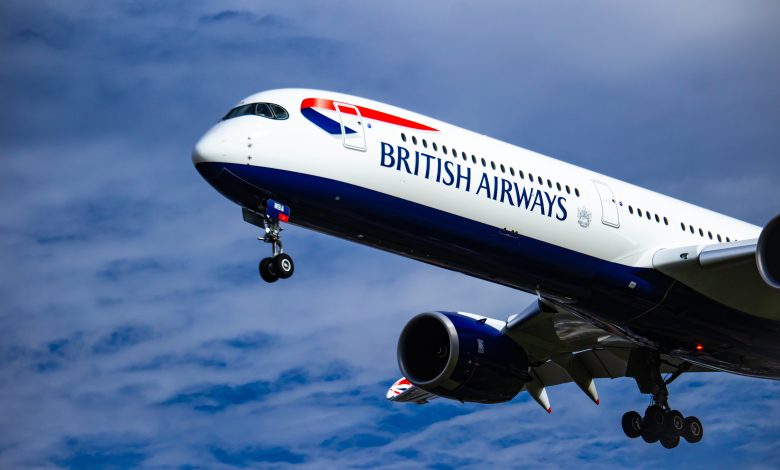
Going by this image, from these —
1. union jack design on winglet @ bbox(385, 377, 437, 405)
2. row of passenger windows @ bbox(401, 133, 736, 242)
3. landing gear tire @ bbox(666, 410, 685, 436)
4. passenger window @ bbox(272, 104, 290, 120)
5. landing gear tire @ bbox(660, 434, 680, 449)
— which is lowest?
landing gear tire @ bbox(660, 434, 680, 449)

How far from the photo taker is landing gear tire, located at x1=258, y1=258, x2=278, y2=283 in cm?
2614

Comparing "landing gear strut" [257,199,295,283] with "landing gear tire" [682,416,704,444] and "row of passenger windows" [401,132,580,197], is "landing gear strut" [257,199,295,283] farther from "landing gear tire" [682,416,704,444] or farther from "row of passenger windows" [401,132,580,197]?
"landing gear tire" [682,416,704,444]

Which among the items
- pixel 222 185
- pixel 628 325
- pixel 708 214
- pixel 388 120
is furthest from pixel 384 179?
pixel 708 214

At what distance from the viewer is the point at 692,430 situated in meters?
32.6

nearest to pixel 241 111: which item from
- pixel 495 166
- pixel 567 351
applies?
pixel 495 166

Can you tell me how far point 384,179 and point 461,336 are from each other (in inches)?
285

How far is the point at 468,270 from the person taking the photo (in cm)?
2847

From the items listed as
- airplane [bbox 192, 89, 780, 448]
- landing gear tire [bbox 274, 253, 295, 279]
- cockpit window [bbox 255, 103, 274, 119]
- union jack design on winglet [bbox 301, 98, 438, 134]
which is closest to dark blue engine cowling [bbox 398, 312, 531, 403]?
airplane [bbox 192, 89, 780, 448]

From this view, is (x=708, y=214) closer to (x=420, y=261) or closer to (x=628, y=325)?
(x=628, y=325)

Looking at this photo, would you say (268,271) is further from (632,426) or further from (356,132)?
(632,426)

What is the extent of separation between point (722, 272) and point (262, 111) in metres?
10.3

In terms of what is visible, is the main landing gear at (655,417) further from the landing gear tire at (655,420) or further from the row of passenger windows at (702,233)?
the row of passenger windows at (702,233)

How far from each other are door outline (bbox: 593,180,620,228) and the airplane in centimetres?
3

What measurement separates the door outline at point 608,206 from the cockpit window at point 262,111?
23.9 ft
